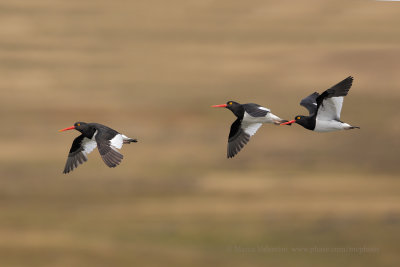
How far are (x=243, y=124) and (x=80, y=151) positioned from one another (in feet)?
15.2

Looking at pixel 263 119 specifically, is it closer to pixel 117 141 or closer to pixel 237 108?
pixel 237 108

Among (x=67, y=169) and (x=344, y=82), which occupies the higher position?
(x=344, y=82)

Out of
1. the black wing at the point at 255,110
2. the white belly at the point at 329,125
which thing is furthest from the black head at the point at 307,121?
the black wing at the point at 255,110

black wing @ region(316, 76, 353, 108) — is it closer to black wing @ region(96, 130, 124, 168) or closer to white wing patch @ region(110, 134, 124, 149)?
white wing patch @ region(110, 134, 124, 149)

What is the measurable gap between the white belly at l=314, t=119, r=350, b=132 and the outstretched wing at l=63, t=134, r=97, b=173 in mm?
6217

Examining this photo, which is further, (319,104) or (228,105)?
(228,105)

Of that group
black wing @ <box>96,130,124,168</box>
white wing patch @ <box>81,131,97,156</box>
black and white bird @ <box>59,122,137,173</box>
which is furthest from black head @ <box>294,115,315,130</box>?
white wing patch @ <box>81,131,97,156</box>

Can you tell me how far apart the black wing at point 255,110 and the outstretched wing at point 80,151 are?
4.40 m

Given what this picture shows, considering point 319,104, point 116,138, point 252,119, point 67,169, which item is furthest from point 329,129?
point 67,169

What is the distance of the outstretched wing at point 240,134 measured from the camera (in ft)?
85.6

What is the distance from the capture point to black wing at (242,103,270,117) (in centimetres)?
2580

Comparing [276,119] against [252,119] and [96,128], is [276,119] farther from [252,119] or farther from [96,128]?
[96,128]

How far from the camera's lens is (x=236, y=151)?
85.4 ft

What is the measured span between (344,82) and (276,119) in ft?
8.70
